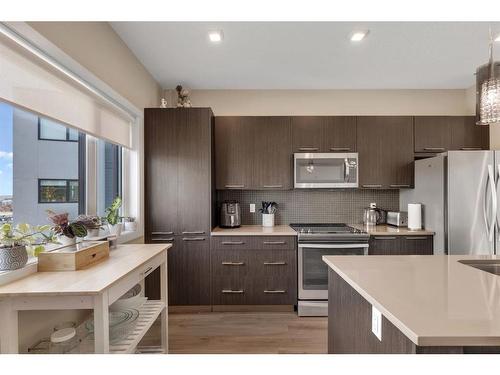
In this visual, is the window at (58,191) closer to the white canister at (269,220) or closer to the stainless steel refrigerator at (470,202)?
the white canister at (269,220)

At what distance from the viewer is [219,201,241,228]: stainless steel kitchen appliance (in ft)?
10.4

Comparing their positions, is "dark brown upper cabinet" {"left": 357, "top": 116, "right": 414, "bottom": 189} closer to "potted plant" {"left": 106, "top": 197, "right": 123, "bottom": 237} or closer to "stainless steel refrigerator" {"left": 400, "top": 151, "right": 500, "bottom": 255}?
"stainless steel refrigerator" {"left": 400, "top": 151, "right": 500, "bottom": 255}

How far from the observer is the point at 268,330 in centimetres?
259

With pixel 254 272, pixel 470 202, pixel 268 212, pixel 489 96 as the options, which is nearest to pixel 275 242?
pixel 254 272

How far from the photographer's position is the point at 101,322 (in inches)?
46.4

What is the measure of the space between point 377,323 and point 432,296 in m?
0.22

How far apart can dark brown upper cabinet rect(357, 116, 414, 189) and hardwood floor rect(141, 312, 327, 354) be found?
172 centimetres

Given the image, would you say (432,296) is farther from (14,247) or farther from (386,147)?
(386,147)

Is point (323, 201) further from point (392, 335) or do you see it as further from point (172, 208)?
point (392, 335)

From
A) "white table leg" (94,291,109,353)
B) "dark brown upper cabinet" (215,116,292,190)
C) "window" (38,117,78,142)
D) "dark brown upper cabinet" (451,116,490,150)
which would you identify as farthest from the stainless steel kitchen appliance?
"dark brown upper cabinet" (451,116,490,150)

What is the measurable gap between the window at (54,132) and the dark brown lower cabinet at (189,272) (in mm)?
1418

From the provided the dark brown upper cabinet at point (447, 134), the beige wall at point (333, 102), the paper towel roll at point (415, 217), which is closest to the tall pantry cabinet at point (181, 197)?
the beige wall at point (333, 102)
